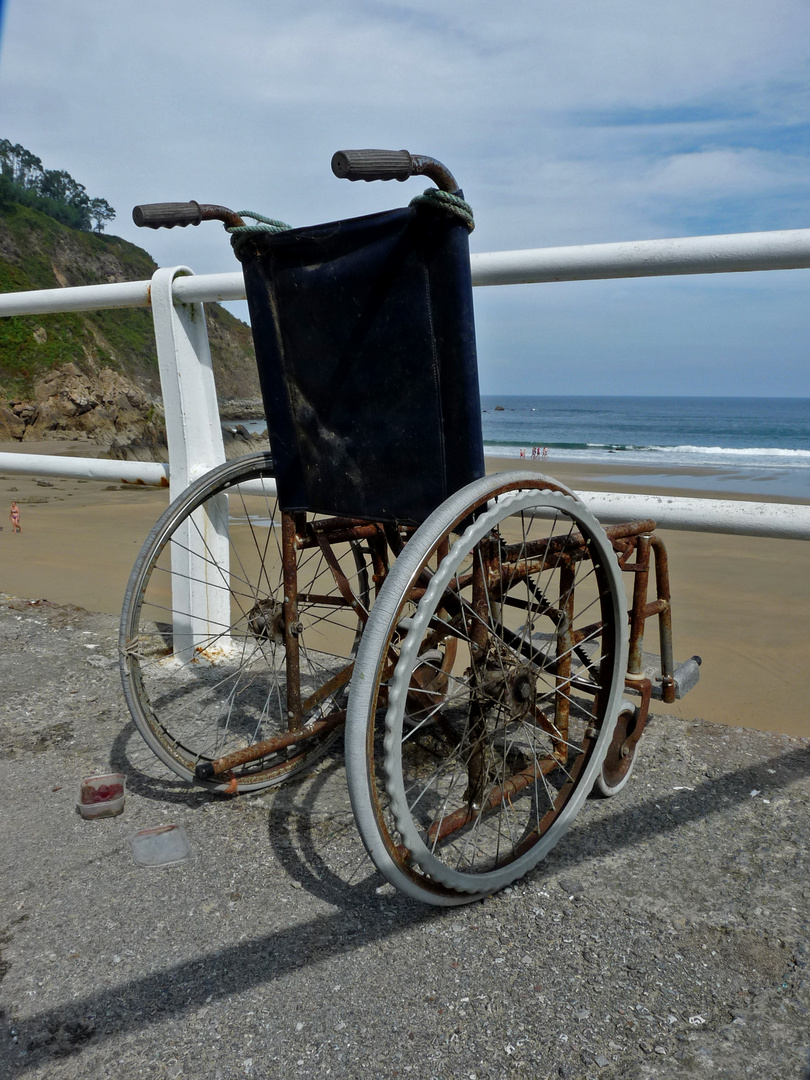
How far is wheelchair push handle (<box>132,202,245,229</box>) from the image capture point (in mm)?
1685

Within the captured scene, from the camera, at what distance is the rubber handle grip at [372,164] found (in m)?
1.23

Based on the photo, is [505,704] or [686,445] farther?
[686,445]

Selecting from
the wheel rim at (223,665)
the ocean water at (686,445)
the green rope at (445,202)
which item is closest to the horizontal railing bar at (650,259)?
the green rope at (445,202)

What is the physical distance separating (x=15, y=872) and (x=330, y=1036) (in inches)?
30.7

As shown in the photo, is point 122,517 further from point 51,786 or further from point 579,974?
point 579,974

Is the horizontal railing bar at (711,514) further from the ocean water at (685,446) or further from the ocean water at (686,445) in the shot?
the ocean water at (686,445)

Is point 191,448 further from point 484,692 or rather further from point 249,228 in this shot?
point 484,692

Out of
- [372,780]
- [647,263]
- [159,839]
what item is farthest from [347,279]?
[159,839]

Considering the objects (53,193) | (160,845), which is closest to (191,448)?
(160,845)

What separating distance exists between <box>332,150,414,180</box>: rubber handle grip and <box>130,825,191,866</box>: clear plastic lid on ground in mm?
1327

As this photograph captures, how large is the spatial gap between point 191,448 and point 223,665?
0.73m

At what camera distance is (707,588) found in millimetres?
6707

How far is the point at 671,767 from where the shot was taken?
193 cm

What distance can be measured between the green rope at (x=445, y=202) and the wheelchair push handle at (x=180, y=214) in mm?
533
